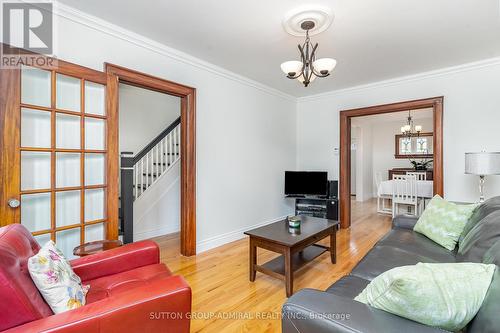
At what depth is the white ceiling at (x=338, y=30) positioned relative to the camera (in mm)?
2076

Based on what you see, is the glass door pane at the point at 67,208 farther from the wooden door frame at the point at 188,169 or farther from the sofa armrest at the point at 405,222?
the sofa armrest at the point at 405,222

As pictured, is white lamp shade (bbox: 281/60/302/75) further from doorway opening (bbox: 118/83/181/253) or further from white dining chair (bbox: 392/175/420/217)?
white dining chair (bbox: 392/175/420/217)

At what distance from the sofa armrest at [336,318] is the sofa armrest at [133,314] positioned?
51 cm

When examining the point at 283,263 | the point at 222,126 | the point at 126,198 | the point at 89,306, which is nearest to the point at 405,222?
the point at 283,263

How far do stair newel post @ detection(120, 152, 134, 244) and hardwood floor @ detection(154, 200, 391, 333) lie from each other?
0.53m

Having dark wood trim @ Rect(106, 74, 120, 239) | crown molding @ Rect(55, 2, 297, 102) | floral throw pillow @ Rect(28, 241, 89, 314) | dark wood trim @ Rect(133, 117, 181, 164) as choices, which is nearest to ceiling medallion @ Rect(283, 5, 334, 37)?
crown molding @ Rect(55, 2, 297, 102)

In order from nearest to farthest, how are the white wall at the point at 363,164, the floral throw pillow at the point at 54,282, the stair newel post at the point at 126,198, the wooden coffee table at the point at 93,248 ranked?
the floral throw pillow at the point at 54,282 < the wooden coffee table at the point at 93,248 < the stair newel post at the point at 126,198 < the white wall at the point at 363,164

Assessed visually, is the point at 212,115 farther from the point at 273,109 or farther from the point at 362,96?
the point at 362,96

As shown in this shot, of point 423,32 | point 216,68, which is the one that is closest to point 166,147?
point 216,68

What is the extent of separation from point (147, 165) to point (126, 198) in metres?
1.33

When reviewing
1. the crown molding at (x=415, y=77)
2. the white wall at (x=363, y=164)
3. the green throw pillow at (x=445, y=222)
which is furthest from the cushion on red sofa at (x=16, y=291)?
the white wall at (x=363, y=164)

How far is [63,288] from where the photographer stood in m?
1.18

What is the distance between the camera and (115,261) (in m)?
1.71

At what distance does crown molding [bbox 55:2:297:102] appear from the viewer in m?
2.13
